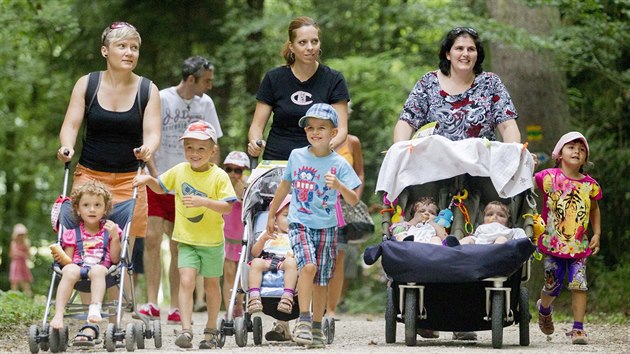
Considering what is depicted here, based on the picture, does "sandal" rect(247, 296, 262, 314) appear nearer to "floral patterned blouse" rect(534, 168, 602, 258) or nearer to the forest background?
"floral patterned blouse" rect(534, 168, 602, 258)

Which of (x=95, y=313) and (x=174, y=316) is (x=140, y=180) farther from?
(x=174, y=316)

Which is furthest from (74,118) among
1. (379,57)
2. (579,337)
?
(379,57)

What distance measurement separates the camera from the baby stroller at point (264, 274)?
311 inches

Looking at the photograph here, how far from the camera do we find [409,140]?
8.09 metres

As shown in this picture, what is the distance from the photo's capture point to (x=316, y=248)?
7.66 meters

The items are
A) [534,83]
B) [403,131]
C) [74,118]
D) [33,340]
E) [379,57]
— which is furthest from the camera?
[379,57]

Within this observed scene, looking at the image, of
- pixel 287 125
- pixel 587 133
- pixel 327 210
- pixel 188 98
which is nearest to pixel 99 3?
pixel 188 98

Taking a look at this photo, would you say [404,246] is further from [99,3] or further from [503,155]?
[99,3]

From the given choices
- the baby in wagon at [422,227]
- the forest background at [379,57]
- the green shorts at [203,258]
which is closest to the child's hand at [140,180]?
the green shorts at [203,258]

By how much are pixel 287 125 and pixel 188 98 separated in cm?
214

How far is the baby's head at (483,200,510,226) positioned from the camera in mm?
7793

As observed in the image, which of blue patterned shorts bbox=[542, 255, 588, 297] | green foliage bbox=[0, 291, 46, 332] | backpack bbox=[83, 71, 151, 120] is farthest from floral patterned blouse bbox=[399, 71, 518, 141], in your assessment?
green foliage bbox=[0, 291, 46, 332]

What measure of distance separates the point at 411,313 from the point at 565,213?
66.1 inches

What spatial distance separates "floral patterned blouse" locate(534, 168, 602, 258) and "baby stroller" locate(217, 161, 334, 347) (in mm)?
1756
